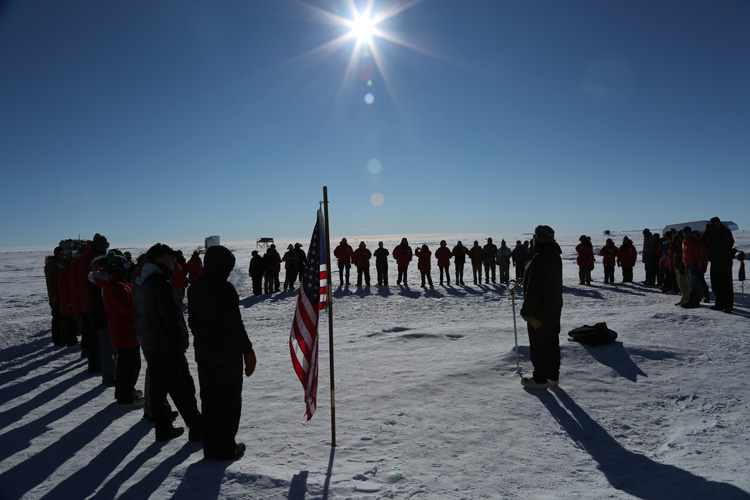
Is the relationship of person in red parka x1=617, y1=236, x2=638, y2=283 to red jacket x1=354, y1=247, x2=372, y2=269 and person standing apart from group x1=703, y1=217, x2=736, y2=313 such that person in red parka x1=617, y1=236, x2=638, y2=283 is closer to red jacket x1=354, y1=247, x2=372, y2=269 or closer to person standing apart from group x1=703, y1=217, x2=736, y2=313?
person standing apart from group x1=703, y1=217, x2=736, y2=313

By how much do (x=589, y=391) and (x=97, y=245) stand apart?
7.44 metres

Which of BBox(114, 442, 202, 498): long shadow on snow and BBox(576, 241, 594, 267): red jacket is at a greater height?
BBox(576, 241, 594, 267): red jacket

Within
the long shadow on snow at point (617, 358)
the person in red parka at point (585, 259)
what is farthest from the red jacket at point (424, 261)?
the long shadow on snow at point (617, 358)

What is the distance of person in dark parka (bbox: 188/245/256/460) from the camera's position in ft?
11.3

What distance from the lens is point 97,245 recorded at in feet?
20.0

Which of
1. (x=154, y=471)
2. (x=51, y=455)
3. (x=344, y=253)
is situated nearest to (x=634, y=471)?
(x=154, y=471)

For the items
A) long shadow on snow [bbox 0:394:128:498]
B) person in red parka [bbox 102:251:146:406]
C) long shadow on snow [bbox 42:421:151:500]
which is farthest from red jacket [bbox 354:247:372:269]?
long shadow on snow [bbox 42:421:151:500]

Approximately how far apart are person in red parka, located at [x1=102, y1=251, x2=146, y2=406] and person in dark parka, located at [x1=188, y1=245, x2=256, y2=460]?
1.89 meters

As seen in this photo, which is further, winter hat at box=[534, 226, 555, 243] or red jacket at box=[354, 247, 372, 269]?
red jacket at box=[354, 247, 372, 269]

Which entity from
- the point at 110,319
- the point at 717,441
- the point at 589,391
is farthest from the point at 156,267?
the point at 717,441

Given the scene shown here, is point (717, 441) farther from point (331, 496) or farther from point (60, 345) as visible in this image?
point (60, 345)

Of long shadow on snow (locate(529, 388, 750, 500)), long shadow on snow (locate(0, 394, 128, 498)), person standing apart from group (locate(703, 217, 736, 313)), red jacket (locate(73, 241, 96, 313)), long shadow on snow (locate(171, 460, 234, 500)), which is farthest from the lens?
person standing apart from group (locate(703, 217, 736, 313))

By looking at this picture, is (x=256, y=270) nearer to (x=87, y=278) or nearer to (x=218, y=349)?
(x=87, y=278)

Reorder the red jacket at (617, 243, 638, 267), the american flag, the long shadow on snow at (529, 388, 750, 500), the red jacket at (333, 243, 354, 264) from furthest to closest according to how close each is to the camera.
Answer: the red jacket at (333, 243, 354, 264)
the red jacket at (617, 243, 638, 267)
the american flag
the long shadow on snow at (529, 388, 750, 500)
